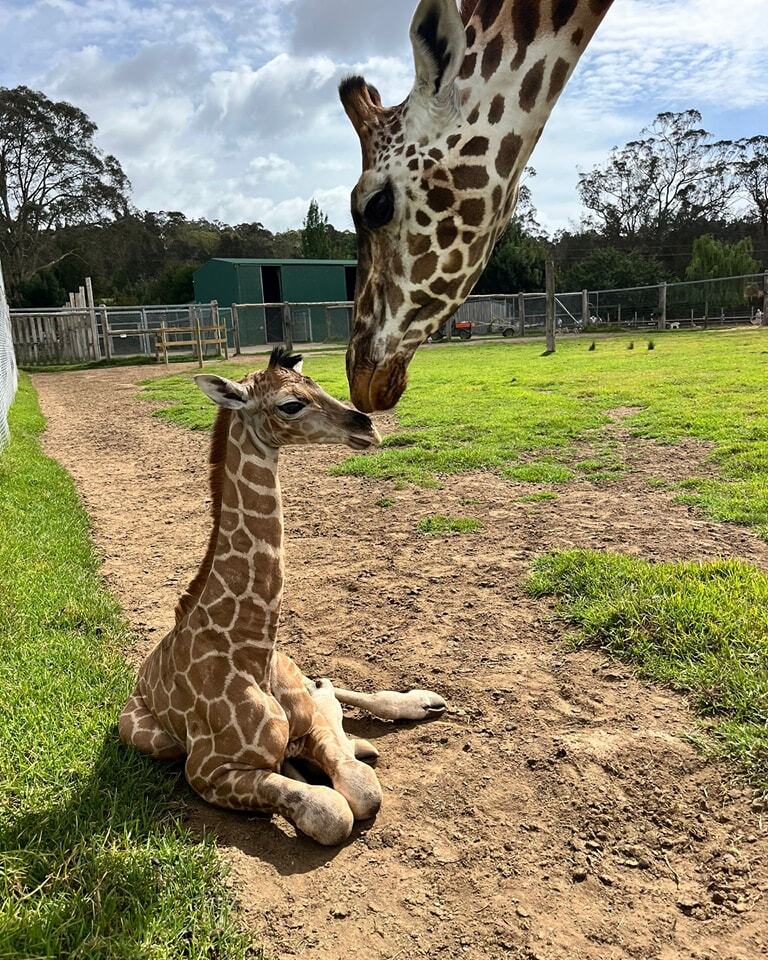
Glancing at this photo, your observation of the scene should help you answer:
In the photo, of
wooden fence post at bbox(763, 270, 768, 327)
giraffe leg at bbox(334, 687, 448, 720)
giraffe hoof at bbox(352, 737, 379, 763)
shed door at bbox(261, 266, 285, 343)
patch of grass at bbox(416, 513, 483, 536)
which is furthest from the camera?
shed door at bbox(261, 266, 285, 343)

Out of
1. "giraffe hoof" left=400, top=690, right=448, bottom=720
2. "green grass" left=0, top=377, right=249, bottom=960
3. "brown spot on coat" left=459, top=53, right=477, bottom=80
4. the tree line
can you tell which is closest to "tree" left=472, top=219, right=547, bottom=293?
the tree line

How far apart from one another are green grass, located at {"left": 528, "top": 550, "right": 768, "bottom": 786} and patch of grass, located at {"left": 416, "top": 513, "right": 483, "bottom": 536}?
0.97 metres

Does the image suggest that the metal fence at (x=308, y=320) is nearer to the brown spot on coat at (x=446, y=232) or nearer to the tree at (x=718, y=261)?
the tree at (x=718, y=261)

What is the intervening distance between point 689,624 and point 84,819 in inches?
116

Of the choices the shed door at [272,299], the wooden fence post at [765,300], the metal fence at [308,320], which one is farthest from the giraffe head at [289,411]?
the shed door at [272,299]

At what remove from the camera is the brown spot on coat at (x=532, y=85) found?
2287 mm

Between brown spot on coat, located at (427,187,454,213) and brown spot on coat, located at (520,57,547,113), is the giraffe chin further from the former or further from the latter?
brown spot on coat, located at (520,57,547,113)

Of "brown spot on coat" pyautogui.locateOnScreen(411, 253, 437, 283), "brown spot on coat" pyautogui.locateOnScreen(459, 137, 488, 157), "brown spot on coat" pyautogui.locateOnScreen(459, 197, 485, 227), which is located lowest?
"brown spot on coat" pyautogui.locateOnScreen(411, 253, 437, 283)

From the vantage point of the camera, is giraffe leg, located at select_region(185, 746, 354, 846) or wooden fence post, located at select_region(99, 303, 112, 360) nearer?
giraffe leg, located at select_region(185, 746, 354, 846)

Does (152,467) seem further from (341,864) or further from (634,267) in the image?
(634,267)

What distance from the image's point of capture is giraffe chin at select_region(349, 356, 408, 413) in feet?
7.80

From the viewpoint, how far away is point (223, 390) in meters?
2.56

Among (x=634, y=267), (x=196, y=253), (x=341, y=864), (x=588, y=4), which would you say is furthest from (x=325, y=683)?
(x=196, y=253)

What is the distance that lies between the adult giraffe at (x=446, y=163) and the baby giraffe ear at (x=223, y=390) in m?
0.48
